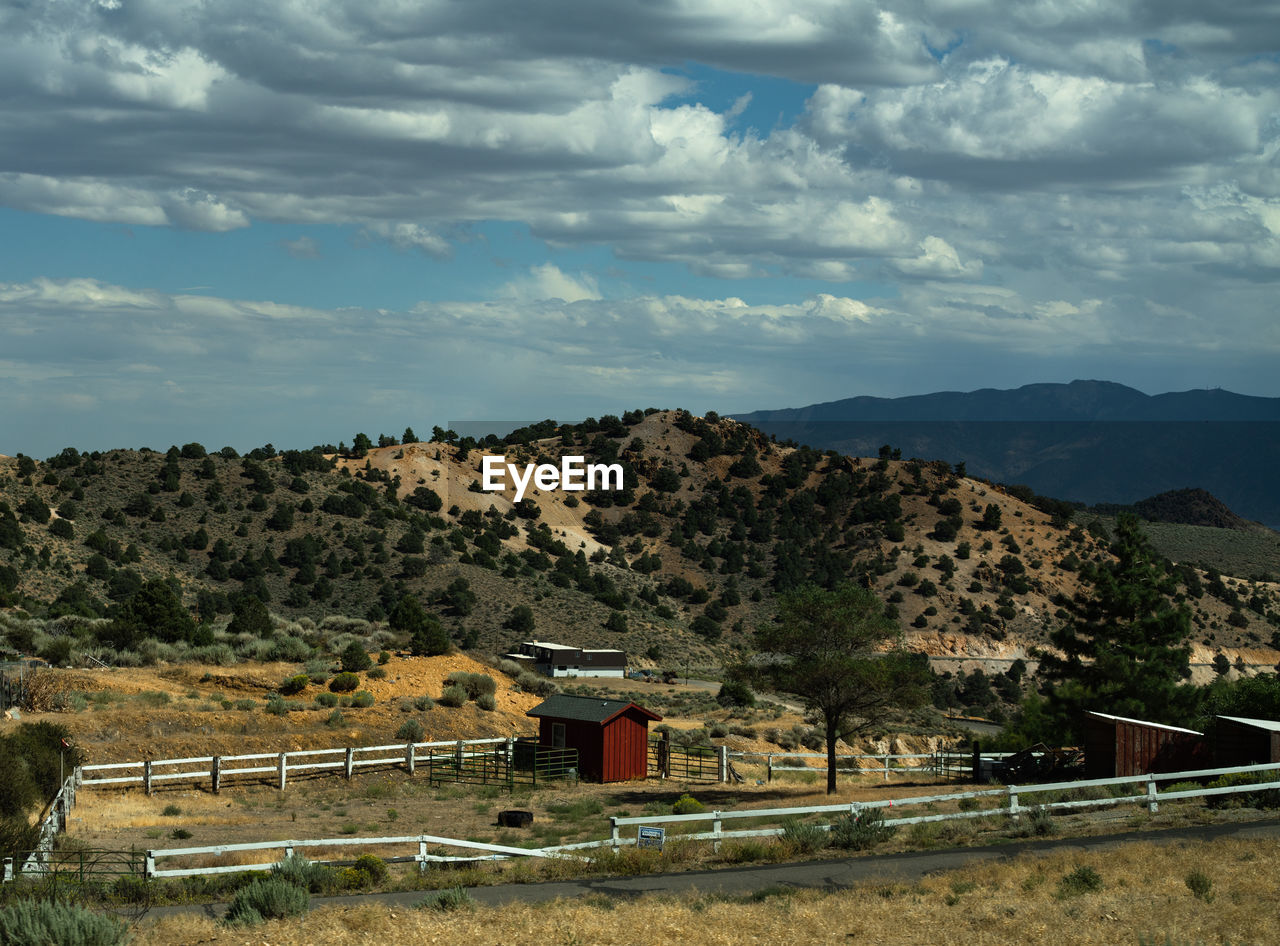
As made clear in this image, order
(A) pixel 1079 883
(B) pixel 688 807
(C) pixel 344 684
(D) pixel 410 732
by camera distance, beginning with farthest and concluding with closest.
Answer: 1. (C) pixel 344 684
2. (D) pixel 410 732
3. (B) pixel 688 807
4. (A) pixel 1079 883

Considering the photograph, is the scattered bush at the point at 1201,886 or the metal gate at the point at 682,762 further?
the metal gate at the point at 682,762

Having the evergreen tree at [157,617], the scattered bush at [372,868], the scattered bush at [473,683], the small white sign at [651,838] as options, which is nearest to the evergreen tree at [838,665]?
Answer: the small white sign at [651,838]

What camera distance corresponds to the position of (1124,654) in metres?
49.5

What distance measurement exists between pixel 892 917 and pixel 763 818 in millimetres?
11096

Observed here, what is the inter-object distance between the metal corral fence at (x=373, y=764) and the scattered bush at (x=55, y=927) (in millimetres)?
18173

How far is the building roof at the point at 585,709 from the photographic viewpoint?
4000 centimetres

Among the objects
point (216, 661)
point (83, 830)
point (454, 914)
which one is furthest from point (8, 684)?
point (454, 914)

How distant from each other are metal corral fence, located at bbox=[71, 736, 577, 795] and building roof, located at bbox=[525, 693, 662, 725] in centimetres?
118

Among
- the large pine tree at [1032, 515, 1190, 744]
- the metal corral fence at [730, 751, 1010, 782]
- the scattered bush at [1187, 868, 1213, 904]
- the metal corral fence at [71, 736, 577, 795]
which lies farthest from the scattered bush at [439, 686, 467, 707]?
the scattered bush at [1187, 868, 1213, 904]

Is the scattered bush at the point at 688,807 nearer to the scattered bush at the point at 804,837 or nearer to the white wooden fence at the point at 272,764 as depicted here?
the white wooden fence at the point at 272,764

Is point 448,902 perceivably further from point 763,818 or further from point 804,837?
point 763,818

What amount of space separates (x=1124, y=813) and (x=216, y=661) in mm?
37202

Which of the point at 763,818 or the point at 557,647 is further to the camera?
the point at 557,647

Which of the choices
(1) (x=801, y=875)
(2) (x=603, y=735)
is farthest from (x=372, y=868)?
(2) (x=603, y=735)
